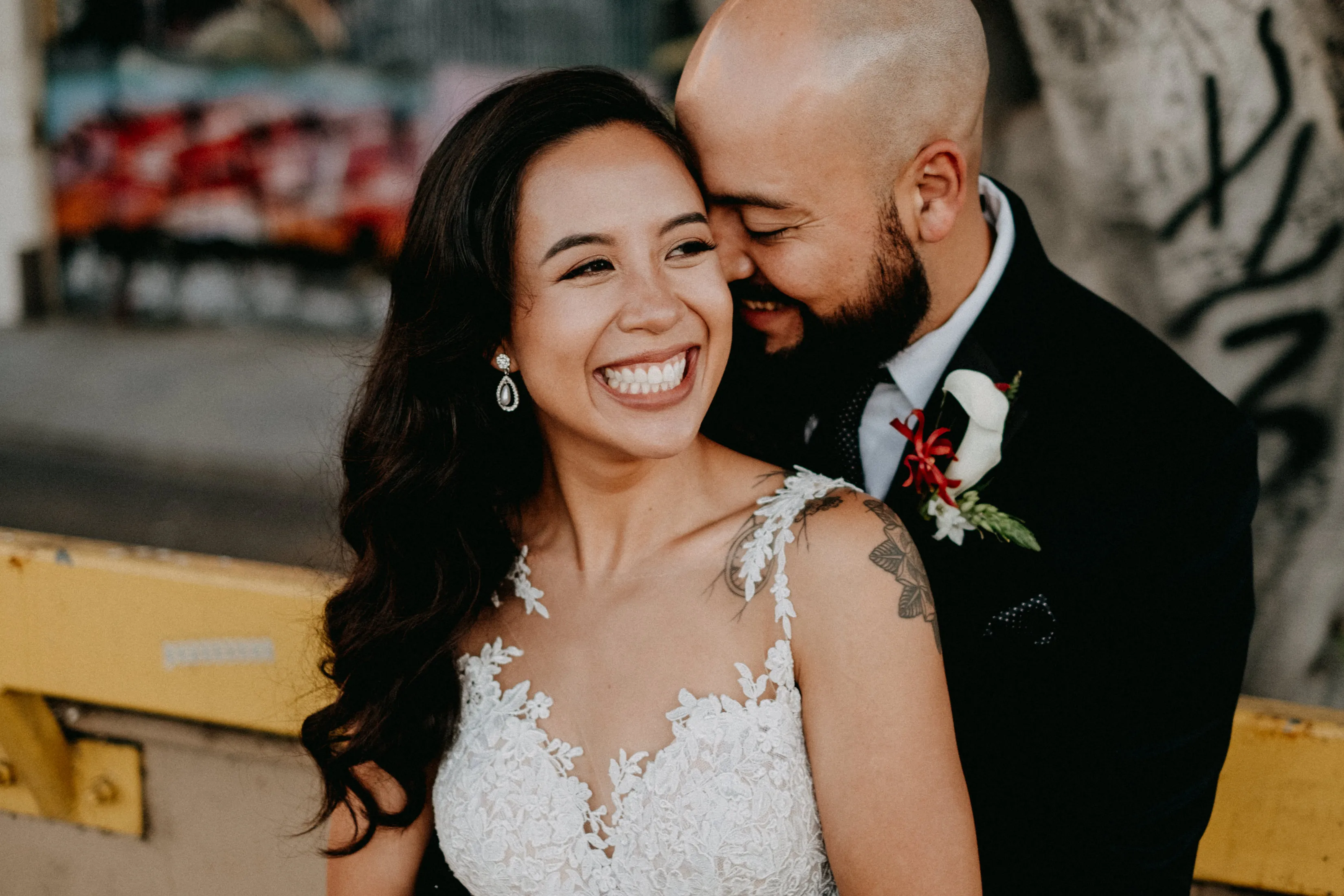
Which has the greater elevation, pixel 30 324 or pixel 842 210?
pixel 842 210

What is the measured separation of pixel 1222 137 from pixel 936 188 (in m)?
1.68

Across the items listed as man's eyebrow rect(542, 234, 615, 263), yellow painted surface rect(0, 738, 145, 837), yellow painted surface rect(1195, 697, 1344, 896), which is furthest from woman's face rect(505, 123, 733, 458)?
yellow painted surface rect(0, 738, 145, 837)

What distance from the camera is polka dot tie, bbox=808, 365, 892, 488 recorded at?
2.22 meters

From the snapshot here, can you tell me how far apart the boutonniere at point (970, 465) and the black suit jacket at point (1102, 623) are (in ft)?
0.12

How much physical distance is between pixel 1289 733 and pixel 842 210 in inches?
50.2

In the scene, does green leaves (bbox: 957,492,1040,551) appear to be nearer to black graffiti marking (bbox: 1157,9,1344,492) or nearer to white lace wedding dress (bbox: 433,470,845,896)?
white lace wedding dress (bbox: 433,470,845,896)

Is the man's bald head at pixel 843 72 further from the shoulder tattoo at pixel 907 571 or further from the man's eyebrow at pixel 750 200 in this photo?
the shoulder tattoo at pixel 907 571

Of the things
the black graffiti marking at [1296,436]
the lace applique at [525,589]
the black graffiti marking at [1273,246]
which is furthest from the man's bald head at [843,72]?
the black graffiti marking at [1296,436]

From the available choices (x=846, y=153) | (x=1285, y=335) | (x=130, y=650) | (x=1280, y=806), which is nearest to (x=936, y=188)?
(x=846, y=153)

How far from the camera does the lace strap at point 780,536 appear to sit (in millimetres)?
1816

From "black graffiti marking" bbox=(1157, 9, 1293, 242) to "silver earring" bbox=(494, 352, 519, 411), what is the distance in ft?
7.87

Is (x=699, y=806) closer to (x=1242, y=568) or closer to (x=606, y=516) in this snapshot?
(x=606, y=516)

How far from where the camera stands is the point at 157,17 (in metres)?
8.25

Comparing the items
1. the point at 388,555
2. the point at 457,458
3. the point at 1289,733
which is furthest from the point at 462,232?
the point at 1289,733
